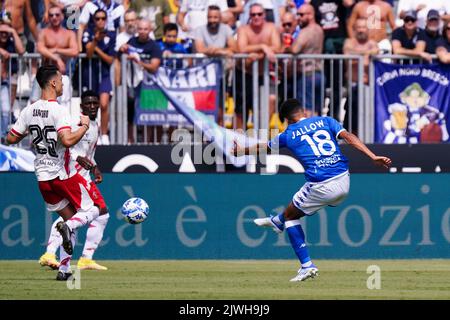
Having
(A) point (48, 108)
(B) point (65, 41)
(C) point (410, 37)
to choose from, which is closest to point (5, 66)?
(B) point (65, 41)

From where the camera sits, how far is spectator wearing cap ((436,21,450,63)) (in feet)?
68.0

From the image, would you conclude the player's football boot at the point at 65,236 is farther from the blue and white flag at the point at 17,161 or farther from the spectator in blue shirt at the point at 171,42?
the spectator in blue shirt at the point at 171,42

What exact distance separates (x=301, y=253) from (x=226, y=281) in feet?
3.29

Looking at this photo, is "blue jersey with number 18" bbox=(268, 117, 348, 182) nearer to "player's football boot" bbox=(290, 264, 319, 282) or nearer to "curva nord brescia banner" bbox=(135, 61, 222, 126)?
"player's football boot" bbox=(290, 264, 319, 282)

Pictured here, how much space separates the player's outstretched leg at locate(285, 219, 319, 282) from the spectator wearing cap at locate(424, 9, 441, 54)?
6.53m

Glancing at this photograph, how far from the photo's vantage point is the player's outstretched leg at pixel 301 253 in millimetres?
15289

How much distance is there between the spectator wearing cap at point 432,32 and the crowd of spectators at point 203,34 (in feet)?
0.06

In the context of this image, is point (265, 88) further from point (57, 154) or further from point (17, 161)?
point (57, 154)

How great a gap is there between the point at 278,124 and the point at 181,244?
2573mm

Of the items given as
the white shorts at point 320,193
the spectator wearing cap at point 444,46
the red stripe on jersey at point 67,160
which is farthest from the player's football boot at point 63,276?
the spectator wearing cap at point 444,46

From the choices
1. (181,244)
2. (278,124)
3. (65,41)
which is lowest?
(181,244)

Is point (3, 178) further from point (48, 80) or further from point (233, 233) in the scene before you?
point (48, 80)

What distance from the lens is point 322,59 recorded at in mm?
20688

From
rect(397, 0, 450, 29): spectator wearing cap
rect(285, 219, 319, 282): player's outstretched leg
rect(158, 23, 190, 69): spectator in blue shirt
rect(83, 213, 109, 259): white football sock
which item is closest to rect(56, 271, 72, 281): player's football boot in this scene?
rect(83, 213, 109, 259): white football sock
